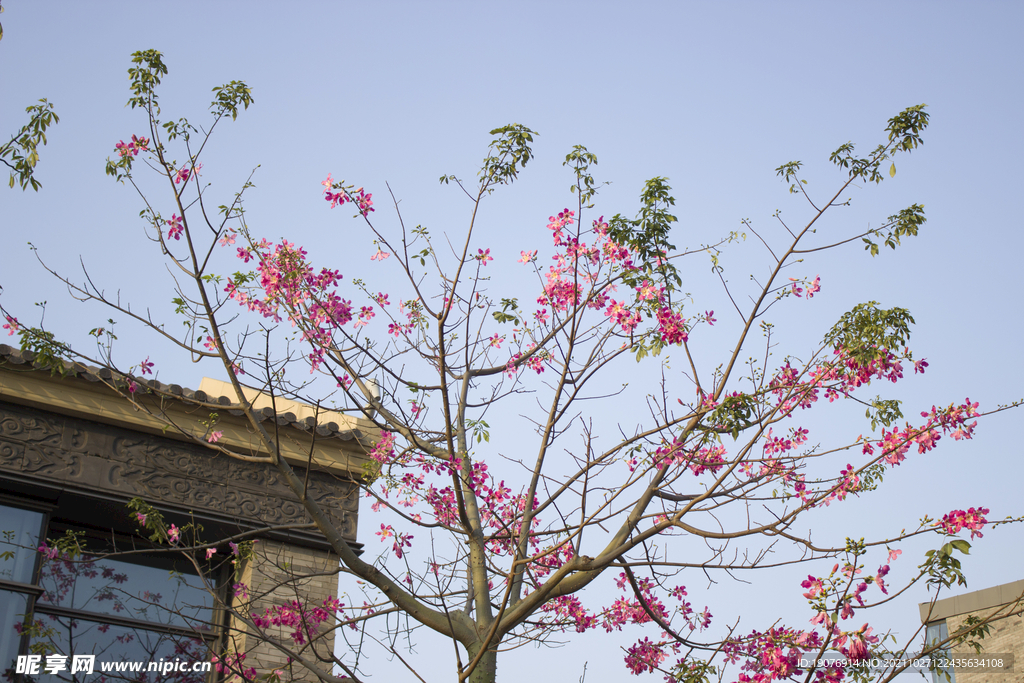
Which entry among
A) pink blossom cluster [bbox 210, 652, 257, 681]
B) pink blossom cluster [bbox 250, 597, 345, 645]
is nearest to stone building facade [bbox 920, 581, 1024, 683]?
pink blossom cluster [bbox 250, 597, 345, 645]

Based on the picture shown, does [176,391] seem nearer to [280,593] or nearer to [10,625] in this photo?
[280,593]

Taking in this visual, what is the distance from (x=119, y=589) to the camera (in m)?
7.52

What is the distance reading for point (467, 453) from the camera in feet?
19.2

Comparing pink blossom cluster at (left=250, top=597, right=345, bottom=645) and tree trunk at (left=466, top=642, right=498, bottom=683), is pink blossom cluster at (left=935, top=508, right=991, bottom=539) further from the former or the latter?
pink blossom cluster at (left=250, top=597, right=345, bottom=645)

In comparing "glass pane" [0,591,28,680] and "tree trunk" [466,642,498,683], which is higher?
"glass pane" [0,591,28,680]

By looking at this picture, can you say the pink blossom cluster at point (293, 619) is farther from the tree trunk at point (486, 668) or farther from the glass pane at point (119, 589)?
the tree trunk at point (486, 668)

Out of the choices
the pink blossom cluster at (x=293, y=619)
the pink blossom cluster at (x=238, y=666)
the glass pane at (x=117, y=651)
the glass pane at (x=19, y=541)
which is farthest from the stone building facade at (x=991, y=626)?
the glass pane at (x=19, y=541)

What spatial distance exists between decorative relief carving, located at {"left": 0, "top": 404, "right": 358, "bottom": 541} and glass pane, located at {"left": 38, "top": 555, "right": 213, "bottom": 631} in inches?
28.1

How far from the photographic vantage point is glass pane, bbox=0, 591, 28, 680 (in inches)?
263

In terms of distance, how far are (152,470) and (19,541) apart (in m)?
1.17

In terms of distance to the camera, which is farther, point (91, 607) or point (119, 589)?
point (119, 589)

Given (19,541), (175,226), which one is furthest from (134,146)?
(19,541)

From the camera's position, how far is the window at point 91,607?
6.86m

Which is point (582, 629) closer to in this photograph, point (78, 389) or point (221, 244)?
point (221, 244)
